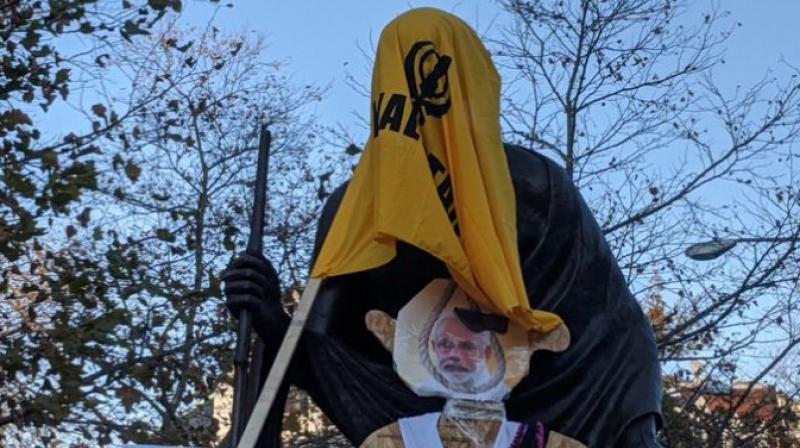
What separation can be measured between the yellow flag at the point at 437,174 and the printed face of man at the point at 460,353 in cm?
17

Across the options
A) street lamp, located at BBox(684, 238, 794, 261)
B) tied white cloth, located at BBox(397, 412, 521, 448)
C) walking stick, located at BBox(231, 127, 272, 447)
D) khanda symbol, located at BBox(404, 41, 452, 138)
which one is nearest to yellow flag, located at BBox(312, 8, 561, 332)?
khanda symbol, located at BBox(404, 41, 452, 138)

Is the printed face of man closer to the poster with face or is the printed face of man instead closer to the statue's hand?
the poster with face

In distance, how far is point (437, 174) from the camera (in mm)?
5977

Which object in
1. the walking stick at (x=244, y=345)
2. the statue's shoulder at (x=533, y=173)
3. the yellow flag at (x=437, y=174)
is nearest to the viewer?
the walking stick at (x=244, y=345)

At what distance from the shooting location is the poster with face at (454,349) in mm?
5719

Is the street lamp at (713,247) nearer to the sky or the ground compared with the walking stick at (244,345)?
nearer to the sky

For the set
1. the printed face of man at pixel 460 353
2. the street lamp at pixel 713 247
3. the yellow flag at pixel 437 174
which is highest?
the street lamp at pixel 713 247

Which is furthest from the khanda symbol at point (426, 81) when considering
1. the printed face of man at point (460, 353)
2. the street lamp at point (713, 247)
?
the street lamp at point (713, 247)

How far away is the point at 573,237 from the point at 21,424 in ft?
20.7

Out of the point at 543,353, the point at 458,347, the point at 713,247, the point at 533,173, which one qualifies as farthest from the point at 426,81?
the point at 713,247

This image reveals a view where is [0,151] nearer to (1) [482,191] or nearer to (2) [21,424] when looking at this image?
(2) [21,424]

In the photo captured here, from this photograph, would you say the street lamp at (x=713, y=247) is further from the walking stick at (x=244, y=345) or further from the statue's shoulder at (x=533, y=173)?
the walking stick at (x=244, y=345)

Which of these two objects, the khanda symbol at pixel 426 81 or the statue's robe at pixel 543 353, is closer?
the statue's robe at pixel 543 353

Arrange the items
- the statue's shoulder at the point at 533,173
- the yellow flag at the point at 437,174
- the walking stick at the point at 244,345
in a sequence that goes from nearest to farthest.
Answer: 1. the walking stick at the point at 244,345
2. the yellow flag at the point at 437,174
3. the statue's shoulder at the point at 533,173
